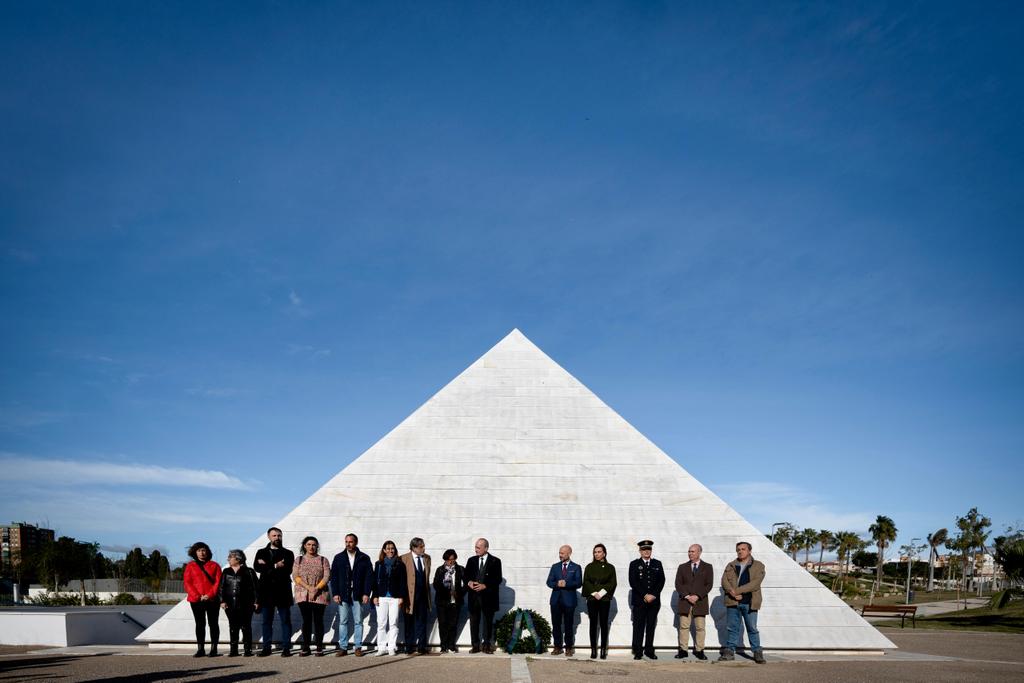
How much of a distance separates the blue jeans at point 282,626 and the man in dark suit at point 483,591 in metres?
2.39

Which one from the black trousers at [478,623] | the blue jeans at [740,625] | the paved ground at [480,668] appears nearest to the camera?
the paved ground at [480,668]

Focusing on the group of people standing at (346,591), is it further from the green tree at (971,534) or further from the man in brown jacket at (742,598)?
the green tree at (971,534)

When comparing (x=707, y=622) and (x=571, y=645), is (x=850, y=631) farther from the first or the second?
(x=571, y=645)

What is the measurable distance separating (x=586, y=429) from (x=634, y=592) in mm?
3414

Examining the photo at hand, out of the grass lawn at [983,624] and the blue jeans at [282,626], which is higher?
the blue jeans at [282,626]

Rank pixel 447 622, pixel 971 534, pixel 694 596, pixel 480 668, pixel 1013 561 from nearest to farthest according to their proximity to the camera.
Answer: pixel 480 668
pixel 694 596
pixel 447 622
pixel 1013 561
pixel 971 534

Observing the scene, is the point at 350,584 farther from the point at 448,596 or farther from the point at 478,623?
the point at 478,623

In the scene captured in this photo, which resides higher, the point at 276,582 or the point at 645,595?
the point at 276,582

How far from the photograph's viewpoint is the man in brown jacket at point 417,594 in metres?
9.45

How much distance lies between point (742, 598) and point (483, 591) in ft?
11.3

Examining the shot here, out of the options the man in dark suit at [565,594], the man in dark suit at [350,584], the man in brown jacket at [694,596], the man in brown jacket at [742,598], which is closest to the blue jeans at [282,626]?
the man in dark suit at [350,584]

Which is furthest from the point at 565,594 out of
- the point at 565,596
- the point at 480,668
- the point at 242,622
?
the point at 242,622

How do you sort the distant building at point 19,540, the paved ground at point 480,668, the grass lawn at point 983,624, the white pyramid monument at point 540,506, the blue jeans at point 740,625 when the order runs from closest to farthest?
the paved ground at point 480,668, the blue jeans at point 740,625, the white pyramid monument at point 540,506, the grass lawn at point 983,624, the distant building at point 19,540

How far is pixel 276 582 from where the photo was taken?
959 centimetres
